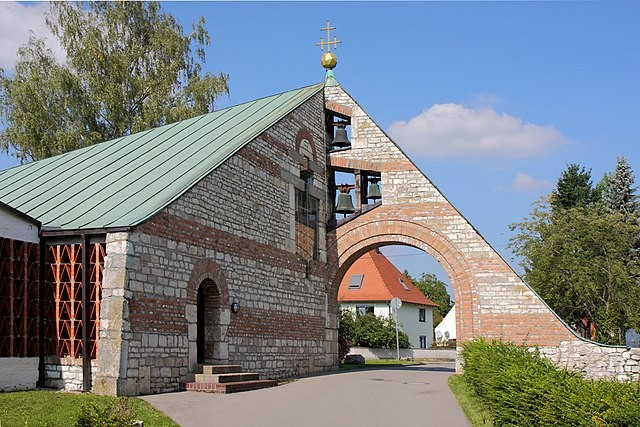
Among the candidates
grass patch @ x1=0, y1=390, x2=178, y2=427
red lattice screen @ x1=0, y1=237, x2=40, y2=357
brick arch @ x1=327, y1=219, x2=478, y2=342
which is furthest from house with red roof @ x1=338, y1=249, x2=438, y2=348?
grass patch @ x1=0, y1=390, x2=178, y2=427

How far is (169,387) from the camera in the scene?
43.3ft

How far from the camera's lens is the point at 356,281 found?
42000 millimetres

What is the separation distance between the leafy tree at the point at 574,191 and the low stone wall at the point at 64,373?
25.8 m

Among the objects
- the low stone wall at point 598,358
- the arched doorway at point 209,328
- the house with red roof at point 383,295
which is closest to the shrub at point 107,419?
the arched doorway at point 209,328

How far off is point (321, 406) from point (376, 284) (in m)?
29.5

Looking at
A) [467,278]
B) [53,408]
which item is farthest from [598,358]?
[53,408]

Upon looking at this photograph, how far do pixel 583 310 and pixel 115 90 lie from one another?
21758mm

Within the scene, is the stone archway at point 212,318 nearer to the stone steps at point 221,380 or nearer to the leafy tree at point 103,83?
the stone steps at point 221,380

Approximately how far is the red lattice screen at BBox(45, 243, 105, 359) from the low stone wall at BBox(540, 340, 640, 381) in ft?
34.3

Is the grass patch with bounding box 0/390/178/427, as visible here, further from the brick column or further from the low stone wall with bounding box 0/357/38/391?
the low stone wall with bounding box 0/357/38/391

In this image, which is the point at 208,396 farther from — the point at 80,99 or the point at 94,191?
the point at 80,99

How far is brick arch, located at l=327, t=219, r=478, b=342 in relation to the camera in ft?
65.9

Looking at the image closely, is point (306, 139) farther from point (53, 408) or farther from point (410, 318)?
point (410, 318)

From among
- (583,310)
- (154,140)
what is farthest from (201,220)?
(583,310)
